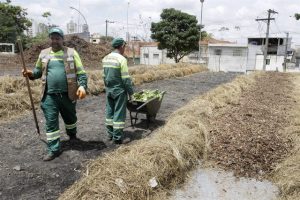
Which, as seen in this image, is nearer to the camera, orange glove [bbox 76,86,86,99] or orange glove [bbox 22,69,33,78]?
orange glove [bbox 76,86,86,99]

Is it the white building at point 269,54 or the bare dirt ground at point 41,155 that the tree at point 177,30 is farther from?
the bare dirt ground at point 41,155

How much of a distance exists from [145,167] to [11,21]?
33.1 metres

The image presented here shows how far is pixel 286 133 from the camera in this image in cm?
547

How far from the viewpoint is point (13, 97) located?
7227 millimetres

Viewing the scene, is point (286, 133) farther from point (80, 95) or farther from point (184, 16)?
point (184, 16)

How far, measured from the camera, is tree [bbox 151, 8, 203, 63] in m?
33.9

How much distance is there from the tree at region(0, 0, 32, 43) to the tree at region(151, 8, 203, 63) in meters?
13.8

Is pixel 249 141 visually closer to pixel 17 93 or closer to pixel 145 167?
pixel 145 167

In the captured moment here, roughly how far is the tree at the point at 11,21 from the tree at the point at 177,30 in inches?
544

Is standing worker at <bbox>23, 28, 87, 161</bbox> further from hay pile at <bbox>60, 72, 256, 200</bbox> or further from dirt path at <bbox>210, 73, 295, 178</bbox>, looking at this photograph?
dirt path at <bbox>210, 73, 295, 178</bbox>

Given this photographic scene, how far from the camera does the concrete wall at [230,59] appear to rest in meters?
39.5

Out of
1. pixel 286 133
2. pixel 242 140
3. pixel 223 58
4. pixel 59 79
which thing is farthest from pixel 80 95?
pixel 223 58

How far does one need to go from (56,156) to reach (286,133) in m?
3.73

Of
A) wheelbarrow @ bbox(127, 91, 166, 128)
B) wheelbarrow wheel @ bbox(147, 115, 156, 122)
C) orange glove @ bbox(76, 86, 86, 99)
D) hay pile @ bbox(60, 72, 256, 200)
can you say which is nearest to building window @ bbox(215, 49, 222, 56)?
wheelbarrow wheel @ bbox(147, 115, 156, 122)
